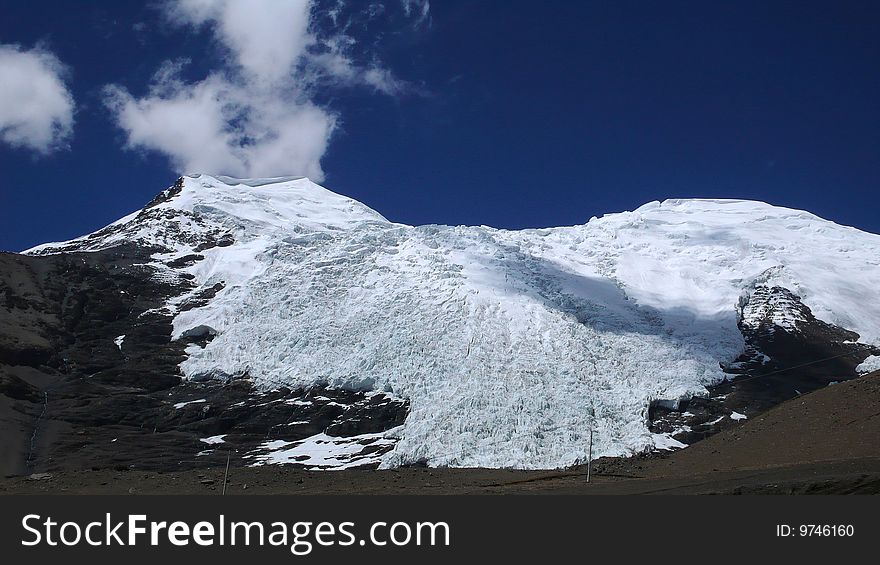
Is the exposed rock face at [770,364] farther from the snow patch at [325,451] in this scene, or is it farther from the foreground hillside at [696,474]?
the snow patch at [325,451]

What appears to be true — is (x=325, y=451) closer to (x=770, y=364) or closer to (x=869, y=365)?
(x=770, y=364)

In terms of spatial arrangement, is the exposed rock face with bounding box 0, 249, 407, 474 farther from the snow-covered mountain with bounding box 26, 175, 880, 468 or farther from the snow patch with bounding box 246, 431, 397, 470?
the snow-covered mountain with bounding box 26, 175, 880, 468

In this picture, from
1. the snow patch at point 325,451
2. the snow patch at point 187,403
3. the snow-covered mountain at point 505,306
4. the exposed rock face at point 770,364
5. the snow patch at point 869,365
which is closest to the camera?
the snow patch at point 325,451

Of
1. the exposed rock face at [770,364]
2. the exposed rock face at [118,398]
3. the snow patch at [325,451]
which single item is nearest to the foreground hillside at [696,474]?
the snow patch at [325,451]

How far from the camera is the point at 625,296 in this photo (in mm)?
94000

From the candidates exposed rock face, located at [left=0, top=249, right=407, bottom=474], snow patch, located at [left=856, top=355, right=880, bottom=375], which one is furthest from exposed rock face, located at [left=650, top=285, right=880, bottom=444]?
exposed rock face, located at [left=0, top=249, right=407, bottom=474]

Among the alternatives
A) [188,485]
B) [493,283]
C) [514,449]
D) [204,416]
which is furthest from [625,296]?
[188,485]

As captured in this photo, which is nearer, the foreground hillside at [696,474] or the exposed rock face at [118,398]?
the foreground hillside at [696,474]

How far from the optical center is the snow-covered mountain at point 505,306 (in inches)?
2862

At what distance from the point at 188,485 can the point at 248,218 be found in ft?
233

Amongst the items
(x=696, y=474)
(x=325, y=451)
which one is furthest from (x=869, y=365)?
(x=325, y=451)

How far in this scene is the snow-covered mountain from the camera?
72688 mm

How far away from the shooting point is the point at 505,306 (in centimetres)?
8819

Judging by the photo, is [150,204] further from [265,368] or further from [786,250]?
[786,250]
